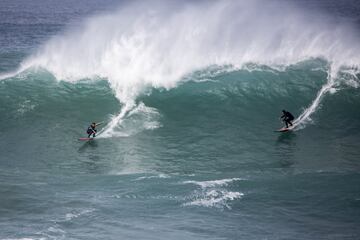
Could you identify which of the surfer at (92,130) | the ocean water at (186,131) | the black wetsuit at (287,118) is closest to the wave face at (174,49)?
the ocean water at (186,131)

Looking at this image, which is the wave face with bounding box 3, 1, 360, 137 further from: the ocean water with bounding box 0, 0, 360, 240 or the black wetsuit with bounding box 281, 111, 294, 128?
the black wetsuit with bounding box 281, 111, 294, 128

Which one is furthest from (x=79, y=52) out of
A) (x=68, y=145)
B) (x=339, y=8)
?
(x=339, y=8)

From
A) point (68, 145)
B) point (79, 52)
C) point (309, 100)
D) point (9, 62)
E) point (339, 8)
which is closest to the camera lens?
point (68, 145)

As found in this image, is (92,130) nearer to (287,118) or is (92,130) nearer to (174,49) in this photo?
(287,118)

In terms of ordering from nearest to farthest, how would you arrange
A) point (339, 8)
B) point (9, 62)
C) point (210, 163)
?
point (210, 163), point (9, 62), point (339, 8)

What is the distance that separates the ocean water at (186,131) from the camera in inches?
678

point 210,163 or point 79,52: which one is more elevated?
point 79,52

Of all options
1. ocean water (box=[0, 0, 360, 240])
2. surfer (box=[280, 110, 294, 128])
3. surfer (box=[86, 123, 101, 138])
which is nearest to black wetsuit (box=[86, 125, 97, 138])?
surfer (box=[86, 123, 101, 138])

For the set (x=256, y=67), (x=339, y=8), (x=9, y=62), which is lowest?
(x=256, y=67)

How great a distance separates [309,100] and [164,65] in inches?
388

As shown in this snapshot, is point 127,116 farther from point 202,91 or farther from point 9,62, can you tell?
point 9,62

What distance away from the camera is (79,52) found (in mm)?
35656

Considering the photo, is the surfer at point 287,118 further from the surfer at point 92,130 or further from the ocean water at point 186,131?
the surfer at point 92,130

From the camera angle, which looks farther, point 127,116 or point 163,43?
point 163,43
